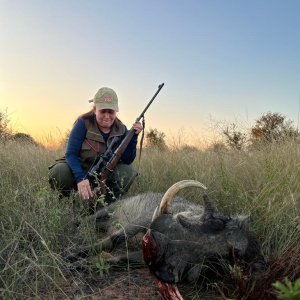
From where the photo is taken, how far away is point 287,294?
144cm

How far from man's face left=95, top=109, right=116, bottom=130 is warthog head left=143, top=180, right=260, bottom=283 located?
245 cm

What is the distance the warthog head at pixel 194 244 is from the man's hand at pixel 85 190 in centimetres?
197

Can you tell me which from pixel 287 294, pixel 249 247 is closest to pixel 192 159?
pixel 249 247

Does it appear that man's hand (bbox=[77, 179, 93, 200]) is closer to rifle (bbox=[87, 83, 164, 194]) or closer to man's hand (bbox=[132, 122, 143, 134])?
rifle (bbox=[87, 83, 164, 194])

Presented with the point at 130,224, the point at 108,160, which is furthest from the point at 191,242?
the point at 108,160

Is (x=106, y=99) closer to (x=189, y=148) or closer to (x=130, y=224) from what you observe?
(x=130, y=224)

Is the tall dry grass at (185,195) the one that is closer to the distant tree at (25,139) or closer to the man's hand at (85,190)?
the man's hand at (85,190)

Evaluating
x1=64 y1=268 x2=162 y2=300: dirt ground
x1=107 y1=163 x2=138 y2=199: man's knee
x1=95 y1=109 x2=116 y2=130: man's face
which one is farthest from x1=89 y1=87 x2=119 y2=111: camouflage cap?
x1=64 y1=268 x2=162 y2=300: dirt ground

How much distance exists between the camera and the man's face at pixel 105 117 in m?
5.46

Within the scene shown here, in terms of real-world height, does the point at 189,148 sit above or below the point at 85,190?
above

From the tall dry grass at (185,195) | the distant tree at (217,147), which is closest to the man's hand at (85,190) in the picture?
the tall dry grass at (185,195)

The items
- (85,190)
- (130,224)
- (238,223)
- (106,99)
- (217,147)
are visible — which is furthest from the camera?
(217,147)

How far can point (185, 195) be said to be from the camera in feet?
17.7

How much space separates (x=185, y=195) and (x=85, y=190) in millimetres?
1125
